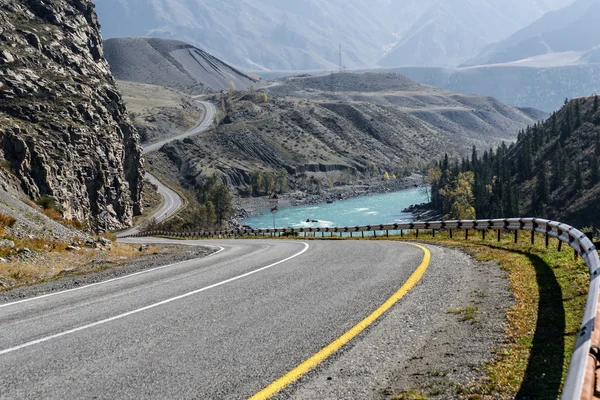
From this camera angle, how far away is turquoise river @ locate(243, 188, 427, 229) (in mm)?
124000

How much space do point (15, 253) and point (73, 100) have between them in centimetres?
5998

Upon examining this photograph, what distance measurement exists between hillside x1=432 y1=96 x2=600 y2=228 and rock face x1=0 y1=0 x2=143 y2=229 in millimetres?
66132

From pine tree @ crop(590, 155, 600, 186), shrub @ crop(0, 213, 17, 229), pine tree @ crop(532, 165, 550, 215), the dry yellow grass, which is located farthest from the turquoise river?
shrub @ crop(0, 213, 17, 229)

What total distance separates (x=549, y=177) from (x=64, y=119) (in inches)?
4359

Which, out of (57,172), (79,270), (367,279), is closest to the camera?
(367,279)

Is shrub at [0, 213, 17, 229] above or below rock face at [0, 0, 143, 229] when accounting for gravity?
below

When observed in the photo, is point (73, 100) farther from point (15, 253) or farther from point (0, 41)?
point (15, 253)

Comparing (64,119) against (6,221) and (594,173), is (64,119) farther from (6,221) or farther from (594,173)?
(594,173)

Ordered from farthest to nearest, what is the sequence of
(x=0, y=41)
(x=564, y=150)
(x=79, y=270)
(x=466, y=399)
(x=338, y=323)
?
(x=564, y=150)
(x=0, y=41)
(x=79, y=270)
(x=338, y=323)
(x=466, y=399)

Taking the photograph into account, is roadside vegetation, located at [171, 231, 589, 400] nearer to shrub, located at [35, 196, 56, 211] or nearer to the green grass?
the green grass

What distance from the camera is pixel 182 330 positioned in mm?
7312

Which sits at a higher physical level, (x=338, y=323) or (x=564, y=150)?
(x=564, y=150)

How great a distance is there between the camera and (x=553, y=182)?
121812 mm

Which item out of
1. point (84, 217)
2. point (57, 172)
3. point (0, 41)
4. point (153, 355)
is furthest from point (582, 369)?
point (0, 41)
